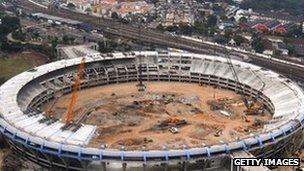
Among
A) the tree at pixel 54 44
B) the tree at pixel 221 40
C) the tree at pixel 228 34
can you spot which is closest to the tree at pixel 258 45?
the tree at pixel 221 40

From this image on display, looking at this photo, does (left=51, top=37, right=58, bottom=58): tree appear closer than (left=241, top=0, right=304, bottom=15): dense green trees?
Yes

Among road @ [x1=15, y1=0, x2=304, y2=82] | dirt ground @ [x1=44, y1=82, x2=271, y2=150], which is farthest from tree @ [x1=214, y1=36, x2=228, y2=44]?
dirt ground @ [x1=44, y1=82, x2=271, y2=150]

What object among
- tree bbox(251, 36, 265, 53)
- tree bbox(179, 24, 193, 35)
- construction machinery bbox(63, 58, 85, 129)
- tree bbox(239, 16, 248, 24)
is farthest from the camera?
tree bbox(239, 16, 248, 24)

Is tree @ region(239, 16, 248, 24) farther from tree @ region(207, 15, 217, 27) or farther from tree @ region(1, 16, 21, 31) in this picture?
tree @ region(1, 16, 21, 31)

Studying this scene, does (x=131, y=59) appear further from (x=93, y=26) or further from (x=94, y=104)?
(x=93, y=26)

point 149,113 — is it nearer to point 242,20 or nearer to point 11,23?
point 11,23
